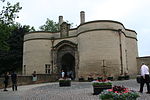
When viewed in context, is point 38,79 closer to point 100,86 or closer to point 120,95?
point 100,86

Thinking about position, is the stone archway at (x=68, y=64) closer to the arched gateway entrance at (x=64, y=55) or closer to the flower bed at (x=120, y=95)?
the arched gateway entrance at (x=64, y=55)

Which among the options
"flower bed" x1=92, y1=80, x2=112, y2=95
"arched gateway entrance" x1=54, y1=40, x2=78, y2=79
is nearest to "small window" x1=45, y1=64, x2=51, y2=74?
"arched gateway entrance" x1=54, y1=40, x2=78, y2=79

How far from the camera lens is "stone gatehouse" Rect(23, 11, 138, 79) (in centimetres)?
2572

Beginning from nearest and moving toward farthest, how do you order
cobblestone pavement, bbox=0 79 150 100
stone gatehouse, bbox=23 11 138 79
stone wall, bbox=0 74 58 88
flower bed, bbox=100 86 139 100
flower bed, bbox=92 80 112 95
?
flower bed, bbox=100 86 139 100
cobblestone pavement, bbox=0 79 150 100
flower bed, bbox=92 80 112 95
stone wall, bbox=0 74 58 88
stone gatehouse, bbox=23 11 138 79

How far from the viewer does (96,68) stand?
83.7 ft

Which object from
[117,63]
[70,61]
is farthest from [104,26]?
[70,61]

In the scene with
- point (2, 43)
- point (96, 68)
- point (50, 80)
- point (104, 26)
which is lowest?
point (50, 80)

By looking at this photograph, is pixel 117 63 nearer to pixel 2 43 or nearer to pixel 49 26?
pixel 2 43

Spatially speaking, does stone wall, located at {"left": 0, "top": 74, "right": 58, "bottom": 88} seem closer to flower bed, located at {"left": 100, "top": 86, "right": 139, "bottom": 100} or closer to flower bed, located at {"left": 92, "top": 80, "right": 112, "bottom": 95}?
flower bed, located at {"left": 92, "top": 80, "right": 112, "bottom": 95}

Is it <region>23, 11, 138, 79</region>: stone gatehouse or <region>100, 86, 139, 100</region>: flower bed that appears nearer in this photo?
<region>100, 86, 139, 100</region>: flower bed

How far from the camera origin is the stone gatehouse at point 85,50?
25.7 m

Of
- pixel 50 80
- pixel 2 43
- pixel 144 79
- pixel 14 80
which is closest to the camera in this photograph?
pixel 144 79

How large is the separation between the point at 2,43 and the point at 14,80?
12.8 feet

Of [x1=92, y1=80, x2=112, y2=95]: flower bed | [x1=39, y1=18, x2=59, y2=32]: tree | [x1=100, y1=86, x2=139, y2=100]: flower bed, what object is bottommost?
[x1=92, y1=80, x2=112, y2=95]: flower bed
